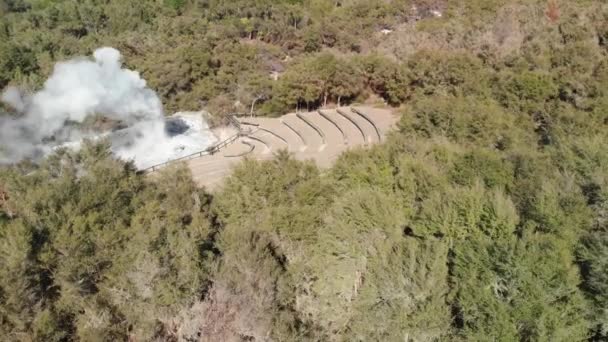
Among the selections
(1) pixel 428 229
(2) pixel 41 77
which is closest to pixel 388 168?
(1) pixel 428 229

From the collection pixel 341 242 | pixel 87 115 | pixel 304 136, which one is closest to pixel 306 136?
pixel 304 136

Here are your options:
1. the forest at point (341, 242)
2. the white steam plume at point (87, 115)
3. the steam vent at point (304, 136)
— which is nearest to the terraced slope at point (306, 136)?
the steam vent at point (304, 136)

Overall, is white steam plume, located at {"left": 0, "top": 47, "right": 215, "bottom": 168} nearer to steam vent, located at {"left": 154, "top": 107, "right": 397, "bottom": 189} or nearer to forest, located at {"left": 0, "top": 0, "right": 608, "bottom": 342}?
steam vent, located at {"left": 154, "top": 107, "right": 397, "bottom": 189}

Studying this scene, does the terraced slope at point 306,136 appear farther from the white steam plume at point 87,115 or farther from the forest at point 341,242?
the forest at point 341,242

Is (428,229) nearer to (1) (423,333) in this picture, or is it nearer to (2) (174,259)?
(1) (423,333)

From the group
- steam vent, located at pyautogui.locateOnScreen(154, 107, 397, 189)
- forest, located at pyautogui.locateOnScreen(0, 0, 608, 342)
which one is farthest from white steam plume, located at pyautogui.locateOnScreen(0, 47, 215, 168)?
forest, located at pyautogui.locateOnScreen(0, 0, 608, 342)

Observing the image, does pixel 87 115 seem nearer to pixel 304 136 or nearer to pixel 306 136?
pixel 304 136
